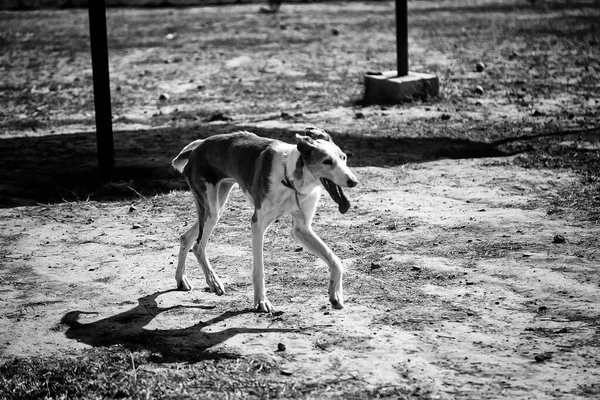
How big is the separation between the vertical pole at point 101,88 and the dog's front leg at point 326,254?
3.94 m

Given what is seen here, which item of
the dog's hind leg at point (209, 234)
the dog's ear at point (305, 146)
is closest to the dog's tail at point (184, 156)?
the dog's hind leg at point (209, 234)

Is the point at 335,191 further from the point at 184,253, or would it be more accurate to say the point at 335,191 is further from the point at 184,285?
the point at 184,285

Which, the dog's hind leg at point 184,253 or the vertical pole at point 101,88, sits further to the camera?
the vertical pole at point 101,88

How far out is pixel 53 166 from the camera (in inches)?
372

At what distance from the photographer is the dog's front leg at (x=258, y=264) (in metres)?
5.59

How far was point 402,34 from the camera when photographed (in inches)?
472

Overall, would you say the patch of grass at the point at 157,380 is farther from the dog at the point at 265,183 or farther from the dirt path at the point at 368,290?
the dog at the point at 265,183

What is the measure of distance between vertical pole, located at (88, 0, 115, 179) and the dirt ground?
0.25 metres

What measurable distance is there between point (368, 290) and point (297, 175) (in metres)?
1.14

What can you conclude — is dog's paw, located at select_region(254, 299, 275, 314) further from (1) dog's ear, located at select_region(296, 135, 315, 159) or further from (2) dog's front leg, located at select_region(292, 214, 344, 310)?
(1) dog's ear, located at select_region(296, 135, 315, 159)

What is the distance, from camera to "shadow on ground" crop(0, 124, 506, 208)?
875cm

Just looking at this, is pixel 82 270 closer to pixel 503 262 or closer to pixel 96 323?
pixel 96 323

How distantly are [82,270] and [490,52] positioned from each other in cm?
1050

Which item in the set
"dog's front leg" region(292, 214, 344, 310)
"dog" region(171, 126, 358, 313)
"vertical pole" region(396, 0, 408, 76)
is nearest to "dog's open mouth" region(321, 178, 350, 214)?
"dog" region(171, 126, 358, 313)
